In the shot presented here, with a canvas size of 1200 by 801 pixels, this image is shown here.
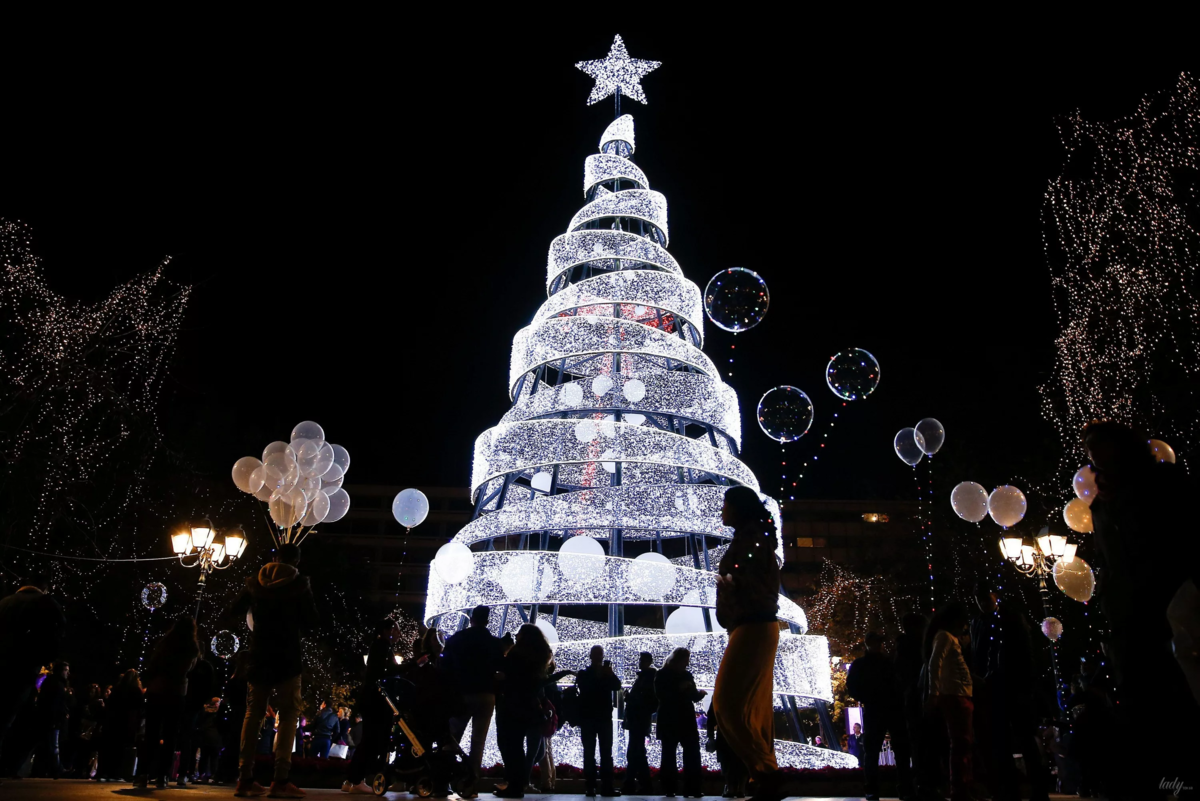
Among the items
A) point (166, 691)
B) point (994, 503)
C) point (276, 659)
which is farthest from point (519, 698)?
point (994, 503)

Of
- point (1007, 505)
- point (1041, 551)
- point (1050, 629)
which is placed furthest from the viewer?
point (1050, 629)

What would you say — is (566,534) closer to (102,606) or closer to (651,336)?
(651,336)

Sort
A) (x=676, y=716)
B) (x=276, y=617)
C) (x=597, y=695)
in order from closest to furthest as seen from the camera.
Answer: (x=276, y=617)
(x=676, y=716)
(x=597, y=695)

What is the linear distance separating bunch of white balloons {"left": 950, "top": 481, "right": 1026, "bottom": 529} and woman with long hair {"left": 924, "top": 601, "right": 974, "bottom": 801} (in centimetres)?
791

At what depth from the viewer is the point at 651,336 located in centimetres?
1673

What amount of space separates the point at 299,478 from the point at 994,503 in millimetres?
11408

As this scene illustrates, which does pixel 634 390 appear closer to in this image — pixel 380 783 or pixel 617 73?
pixel 617 73

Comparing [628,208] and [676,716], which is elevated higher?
[628,208]

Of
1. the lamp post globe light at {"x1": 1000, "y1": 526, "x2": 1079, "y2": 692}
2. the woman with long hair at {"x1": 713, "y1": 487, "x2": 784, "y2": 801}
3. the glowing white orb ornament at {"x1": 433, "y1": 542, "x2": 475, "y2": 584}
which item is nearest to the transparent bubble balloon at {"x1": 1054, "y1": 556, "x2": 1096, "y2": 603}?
the lamp post globe light at {"x1": 1000, "y1": 526, "x2": 1079, "y2": 692}

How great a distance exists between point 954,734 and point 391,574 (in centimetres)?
7514

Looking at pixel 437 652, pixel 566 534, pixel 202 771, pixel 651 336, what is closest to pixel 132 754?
pixel 202 771

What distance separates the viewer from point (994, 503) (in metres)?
14.2

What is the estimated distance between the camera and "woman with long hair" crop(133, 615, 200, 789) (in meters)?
8.24

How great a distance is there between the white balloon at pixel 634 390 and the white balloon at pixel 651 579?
346cm
